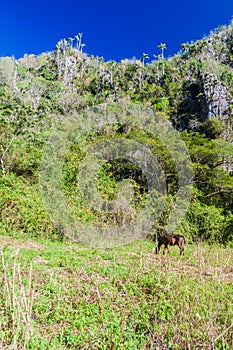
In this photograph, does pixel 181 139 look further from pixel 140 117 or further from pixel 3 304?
pixel 3 304

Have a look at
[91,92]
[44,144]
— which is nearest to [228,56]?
[91,92]

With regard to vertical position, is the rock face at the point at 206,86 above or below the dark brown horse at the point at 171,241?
above

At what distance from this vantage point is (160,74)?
81.6ft

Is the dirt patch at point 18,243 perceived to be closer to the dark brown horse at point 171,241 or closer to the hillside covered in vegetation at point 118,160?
the hillside covered in vegetation at point 118,160

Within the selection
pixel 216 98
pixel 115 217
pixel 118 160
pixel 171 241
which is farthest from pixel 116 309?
pixel 216 98

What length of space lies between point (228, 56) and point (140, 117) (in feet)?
56.2

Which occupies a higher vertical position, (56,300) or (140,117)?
(140,117)

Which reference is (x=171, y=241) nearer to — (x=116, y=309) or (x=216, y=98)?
(x=116, y=309)

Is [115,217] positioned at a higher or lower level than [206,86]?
lower

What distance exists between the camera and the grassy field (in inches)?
95.7

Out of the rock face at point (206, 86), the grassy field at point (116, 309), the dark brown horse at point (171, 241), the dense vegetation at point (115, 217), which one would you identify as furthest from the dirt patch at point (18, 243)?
the rock face at point (206, 86)

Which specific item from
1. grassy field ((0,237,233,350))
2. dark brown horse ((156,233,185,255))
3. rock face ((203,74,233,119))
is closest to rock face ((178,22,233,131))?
rock face ((203,74,233,119))

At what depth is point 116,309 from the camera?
9.77 ft

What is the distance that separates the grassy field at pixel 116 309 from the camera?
95.7 inches
